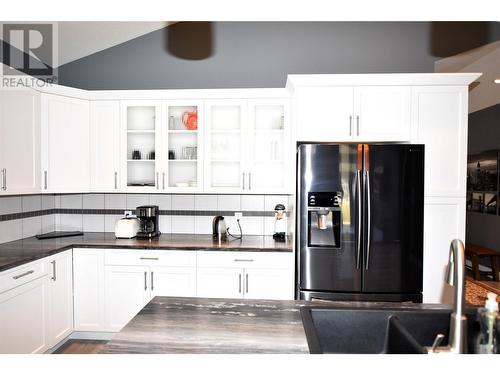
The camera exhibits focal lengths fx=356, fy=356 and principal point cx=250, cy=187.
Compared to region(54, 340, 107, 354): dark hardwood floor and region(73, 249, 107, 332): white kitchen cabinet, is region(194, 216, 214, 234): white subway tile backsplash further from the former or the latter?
region(54, 340, 107, 354): dark hardwood floor

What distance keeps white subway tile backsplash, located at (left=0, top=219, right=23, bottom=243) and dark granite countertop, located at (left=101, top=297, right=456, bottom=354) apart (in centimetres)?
228

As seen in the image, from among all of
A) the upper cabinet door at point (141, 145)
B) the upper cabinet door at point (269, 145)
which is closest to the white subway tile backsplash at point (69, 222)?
the upper cabinet door at point (141, 145)

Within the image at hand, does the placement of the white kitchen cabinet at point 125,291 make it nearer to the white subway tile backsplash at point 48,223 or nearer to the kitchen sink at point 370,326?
the white subway tile backsplash at point 48,223

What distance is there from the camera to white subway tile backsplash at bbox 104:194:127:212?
12.0 ft

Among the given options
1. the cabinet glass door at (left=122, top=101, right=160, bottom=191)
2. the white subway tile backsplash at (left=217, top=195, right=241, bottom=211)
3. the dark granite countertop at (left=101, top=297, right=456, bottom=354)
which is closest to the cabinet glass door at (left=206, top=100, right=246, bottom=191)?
the white subway tile backsplash at (left=217, top=195, right=241, bottom=211)

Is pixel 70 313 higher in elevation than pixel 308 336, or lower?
lower

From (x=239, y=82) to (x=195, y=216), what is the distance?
4.63ft

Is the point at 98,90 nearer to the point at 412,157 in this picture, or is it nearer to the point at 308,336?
the point at 412,157

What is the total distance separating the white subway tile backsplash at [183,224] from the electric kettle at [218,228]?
35 centimetres

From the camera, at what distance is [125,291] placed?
3049 mm

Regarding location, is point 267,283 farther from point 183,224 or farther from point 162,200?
point 162,200
